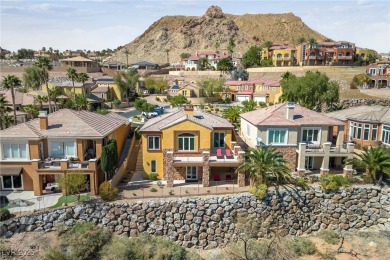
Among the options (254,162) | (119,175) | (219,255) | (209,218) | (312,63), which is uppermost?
(312,63)

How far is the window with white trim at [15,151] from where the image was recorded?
27953 millimetres

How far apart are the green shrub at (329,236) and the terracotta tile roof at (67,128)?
68.6 feet

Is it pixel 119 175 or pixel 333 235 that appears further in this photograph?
pixel 119 175

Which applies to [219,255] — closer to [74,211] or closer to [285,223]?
[285,223]

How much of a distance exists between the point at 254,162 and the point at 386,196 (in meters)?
12.6

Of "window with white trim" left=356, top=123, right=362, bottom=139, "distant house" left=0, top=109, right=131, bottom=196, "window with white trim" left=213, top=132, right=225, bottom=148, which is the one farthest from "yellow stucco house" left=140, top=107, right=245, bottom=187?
"window with white trim" left=356, top=123, right=362, bottom=139

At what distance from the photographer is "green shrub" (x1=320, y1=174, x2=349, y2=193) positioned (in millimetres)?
28766

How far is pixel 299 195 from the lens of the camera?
28.6m

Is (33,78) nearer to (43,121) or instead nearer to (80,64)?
(80,64)

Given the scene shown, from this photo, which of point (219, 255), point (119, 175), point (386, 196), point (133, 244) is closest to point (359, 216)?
point (386, 196)

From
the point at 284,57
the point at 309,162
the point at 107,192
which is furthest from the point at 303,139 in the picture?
the point at 284,57

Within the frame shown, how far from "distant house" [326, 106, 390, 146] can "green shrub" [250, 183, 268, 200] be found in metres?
16.1

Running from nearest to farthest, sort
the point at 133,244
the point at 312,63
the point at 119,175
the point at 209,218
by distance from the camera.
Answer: the point at 133,244 → the point at 209,218 → the point at 119,175 → the point at 312,63

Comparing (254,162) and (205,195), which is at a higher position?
(254,162)
